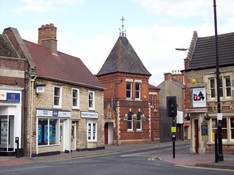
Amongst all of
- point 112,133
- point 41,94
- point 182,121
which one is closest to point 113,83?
point 112,133

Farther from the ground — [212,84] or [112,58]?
[112,58]

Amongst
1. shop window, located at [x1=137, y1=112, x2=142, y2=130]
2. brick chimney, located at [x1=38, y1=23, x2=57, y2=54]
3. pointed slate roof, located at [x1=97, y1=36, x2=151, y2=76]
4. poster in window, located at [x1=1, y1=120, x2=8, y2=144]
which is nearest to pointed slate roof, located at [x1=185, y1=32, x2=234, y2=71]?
brick chimney, located at [x1=38, y1=23, x2=57, y2=54]

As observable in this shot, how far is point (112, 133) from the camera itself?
44031 millimetres

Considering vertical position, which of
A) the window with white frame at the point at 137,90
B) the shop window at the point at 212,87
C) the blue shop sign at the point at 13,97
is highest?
the window with white frame at the point at 137,90

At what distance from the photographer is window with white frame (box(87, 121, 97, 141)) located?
33.7m

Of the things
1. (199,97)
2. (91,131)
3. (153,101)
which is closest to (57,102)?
(91,131)

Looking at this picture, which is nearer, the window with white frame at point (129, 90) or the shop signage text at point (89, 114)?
the shop signage text at point (89, 114)

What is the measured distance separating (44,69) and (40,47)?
12.3 feet

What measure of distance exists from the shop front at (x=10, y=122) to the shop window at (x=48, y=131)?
6.66 feet

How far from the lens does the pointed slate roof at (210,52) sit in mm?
27734

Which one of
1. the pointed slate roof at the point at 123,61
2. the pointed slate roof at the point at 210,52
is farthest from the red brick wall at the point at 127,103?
the pointed slate roof at the point at 210,52

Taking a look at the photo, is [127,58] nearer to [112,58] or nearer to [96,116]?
[112,58]

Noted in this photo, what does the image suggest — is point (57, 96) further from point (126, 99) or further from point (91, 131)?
point (126, 99)

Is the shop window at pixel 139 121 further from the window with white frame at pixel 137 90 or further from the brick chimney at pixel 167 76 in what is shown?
the brick chimney at pixel 167 76
